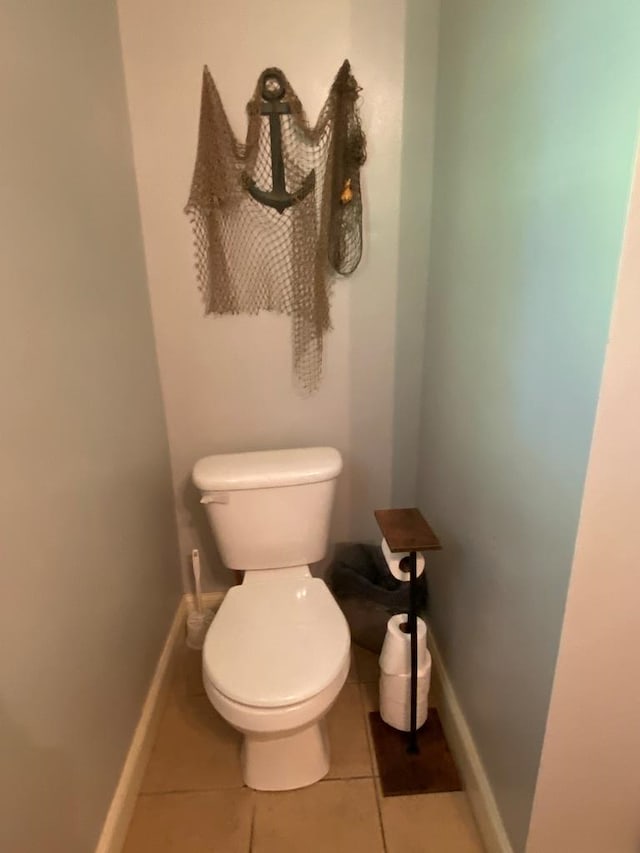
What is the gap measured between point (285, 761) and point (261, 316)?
1.29 meters

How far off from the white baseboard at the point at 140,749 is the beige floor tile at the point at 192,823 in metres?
0.04

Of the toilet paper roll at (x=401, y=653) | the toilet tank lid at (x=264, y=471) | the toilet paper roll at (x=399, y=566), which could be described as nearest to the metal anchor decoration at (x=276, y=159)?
the toilet tank lid at (x=264, y=471)

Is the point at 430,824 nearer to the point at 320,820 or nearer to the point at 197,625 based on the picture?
the point at 320,820

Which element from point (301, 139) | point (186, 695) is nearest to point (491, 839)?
point (186, 695)

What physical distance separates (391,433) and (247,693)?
100cm

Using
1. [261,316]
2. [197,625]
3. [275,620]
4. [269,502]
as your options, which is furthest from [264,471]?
[197,625]

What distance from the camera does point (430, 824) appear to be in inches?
56.1

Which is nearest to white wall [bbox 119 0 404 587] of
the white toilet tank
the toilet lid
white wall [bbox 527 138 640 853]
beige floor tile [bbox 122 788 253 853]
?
the white toilet tank

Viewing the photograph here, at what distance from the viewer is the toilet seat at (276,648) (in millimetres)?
1296

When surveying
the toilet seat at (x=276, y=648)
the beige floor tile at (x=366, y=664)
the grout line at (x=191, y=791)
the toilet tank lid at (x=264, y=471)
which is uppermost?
the toilet tank lid at (x=264, y=471)

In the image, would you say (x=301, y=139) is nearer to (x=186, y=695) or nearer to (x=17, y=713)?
(x=17, y=713)

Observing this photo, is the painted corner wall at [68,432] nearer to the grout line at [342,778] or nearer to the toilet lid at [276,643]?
the toilet lid at [276,643]

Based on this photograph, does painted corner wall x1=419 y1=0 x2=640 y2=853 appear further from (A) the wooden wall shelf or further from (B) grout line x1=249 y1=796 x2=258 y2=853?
(B) grout line x1=249 y1=796 x2=258 y2=853

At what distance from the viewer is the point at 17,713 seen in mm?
962
